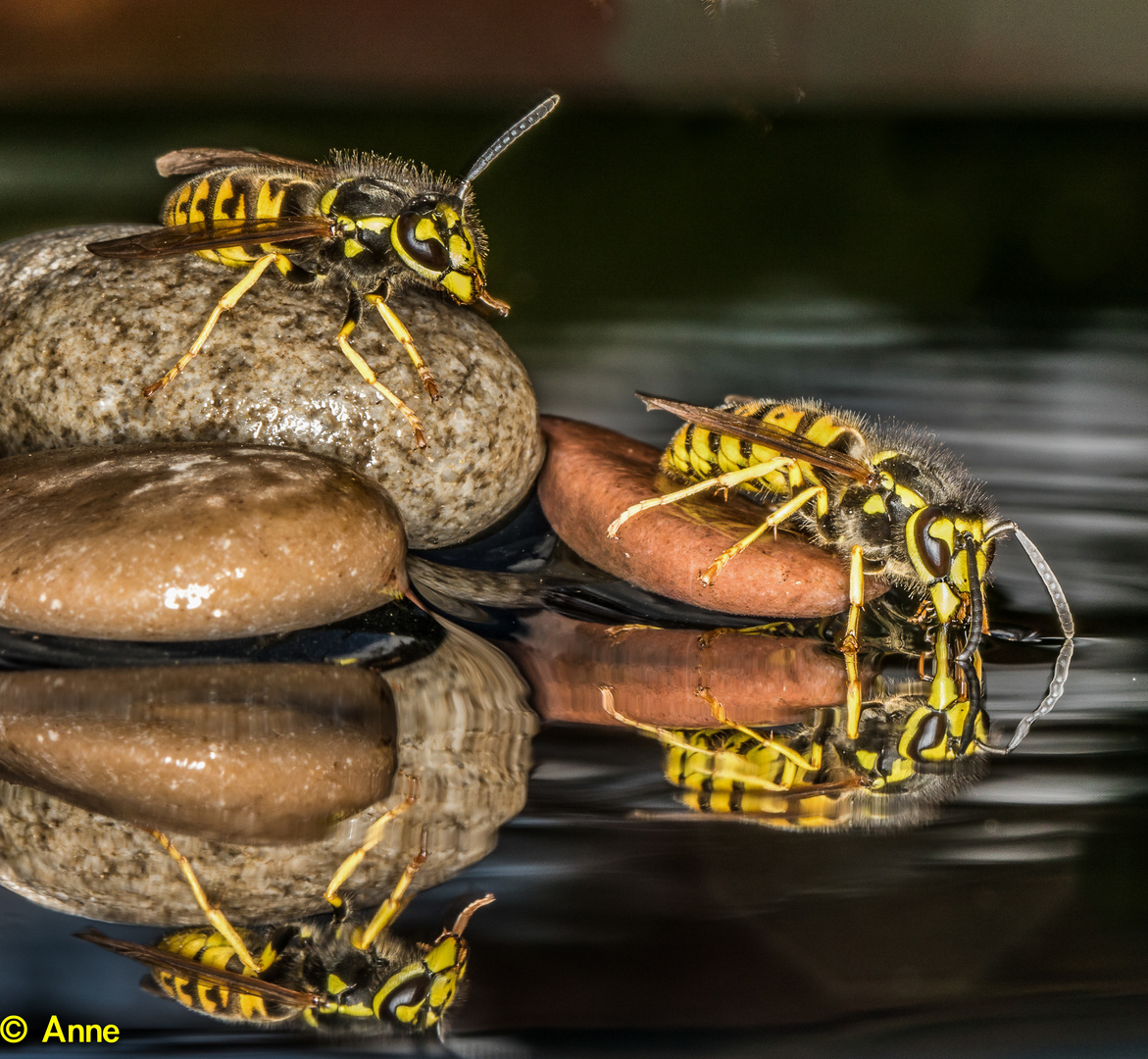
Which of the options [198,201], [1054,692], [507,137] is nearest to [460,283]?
[507,137]

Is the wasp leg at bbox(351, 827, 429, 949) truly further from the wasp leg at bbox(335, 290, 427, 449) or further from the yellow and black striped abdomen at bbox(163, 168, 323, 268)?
the yellow and black striped abdomen at bbox(163, 168, 323, 268)

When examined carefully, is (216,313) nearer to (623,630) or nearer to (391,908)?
(623,630)

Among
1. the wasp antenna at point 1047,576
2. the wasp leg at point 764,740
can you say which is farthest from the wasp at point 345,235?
the wasp antenna at point 1047,576

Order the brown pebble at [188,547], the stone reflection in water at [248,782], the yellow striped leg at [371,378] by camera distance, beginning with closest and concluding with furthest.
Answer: the stone reflection in water at [248,782] < the brown pebble at [188,547] < the yellow striped leg at [371,378]

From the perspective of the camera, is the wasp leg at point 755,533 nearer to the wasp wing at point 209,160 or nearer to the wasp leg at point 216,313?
the wasp leg at point 216,313

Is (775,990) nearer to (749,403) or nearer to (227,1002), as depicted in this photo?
(227,1002)

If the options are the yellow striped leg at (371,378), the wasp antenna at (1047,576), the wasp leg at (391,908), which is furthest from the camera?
the yellow striped leg at (371,378)

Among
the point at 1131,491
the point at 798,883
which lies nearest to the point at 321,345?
the point at 798,883
